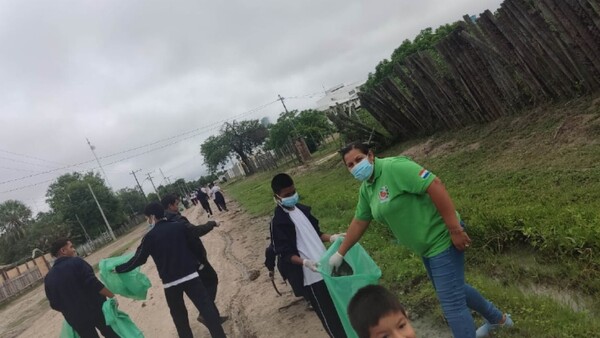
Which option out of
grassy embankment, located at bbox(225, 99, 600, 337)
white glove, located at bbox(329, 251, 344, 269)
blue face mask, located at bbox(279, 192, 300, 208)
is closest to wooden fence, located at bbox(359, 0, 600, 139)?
grassy embankment, located at bbox(225, 99, 600, 337)

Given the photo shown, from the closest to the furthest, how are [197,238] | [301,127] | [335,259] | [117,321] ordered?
[335,259] → [117,321] → [197,238] → [301,127]

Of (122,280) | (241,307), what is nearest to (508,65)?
(241,307)

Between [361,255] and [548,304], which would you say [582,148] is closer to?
[548,304]

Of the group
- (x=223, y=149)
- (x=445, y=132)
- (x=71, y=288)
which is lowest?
(x=445, y=132)

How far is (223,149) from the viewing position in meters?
65.5

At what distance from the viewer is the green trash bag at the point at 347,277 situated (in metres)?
3.10

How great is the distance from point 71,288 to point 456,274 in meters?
3.82

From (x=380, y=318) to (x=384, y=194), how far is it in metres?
1.03

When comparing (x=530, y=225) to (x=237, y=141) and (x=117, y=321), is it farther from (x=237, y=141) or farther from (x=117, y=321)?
(x=237, y=141)

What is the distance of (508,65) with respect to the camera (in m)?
8.27

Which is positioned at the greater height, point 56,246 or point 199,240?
point 56,246

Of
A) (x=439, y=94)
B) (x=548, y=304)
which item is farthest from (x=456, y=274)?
(x=439, y=94)

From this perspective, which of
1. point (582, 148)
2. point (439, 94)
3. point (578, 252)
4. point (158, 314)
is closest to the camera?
point (578, 252)

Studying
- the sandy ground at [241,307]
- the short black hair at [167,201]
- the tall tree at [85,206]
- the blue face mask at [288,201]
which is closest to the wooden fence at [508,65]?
the sandy ground at [241,307]
